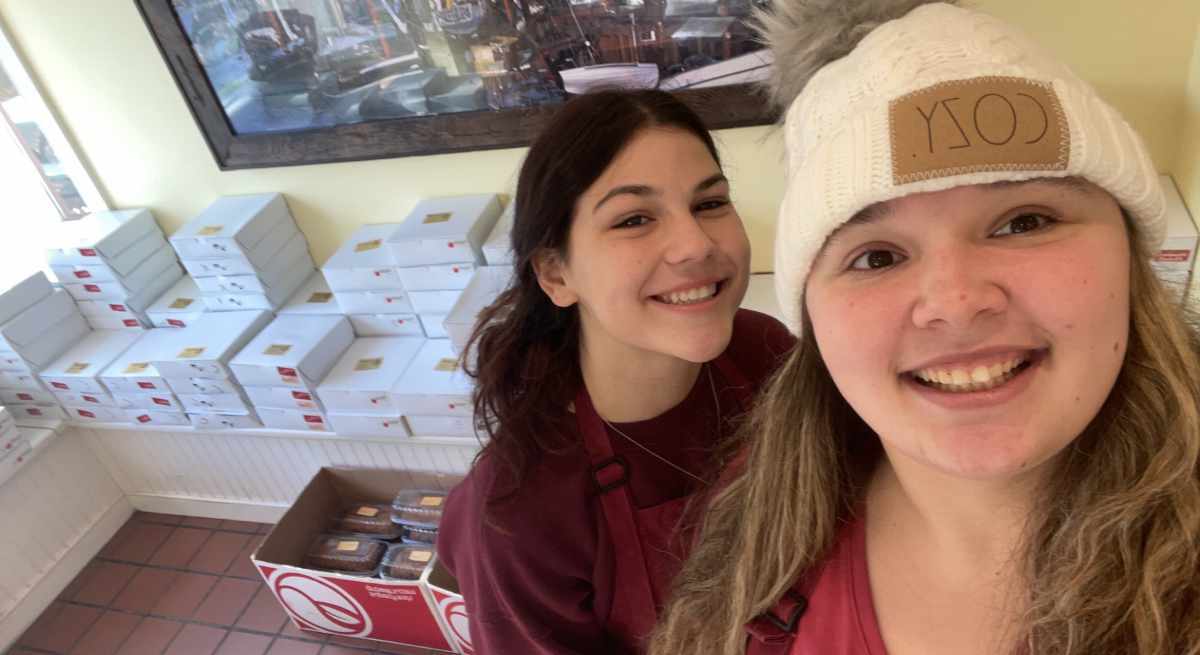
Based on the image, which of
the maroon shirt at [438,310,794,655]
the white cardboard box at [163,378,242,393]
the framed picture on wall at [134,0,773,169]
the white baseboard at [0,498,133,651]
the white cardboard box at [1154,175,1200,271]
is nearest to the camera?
the maroon shirt at [438,310,794,655]

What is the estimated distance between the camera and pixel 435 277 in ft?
8.43

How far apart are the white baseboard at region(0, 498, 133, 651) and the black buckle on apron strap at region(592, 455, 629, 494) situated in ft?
10.1

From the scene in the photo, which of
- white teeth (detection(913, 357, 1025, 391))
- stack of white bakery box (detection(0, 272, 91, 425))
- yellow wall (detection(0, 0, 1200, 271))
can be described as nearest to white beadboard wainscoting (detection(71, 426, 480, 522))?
stack of white bakery box (detection(0, 272, 91, 425))

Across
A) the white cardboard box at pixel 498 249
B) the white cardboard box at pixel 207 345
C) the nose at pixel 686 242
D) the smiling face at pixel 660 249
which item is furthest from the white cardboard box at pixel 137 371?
the nose at pixel 686 242

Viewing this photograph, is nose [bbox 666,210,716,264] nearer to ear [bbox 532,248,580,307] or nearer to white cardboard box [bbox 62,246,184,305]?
ear [bbox 532,248,580,307]

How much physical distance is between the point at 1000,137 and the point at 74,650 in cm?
373

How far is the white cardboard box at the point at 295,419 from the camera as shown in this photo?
2.77 meters

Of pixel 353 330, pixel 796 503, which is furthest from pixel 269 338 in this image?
pixel 796 503

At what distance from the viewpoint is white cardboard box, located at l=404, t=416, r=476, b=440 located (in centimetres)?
257

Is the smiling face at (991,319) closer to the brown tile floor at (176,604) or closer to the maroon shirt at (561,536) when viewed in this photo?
the maroon shirt at (561,536)

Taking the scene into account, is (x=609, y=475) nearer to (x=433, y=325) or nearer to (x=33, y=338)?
(x=433, y=325)

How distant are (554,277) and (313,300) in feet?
5.85

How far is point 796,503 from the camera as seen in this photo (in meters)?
1.10

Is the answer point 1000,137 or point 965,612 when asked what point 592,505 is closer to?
point 965,612
